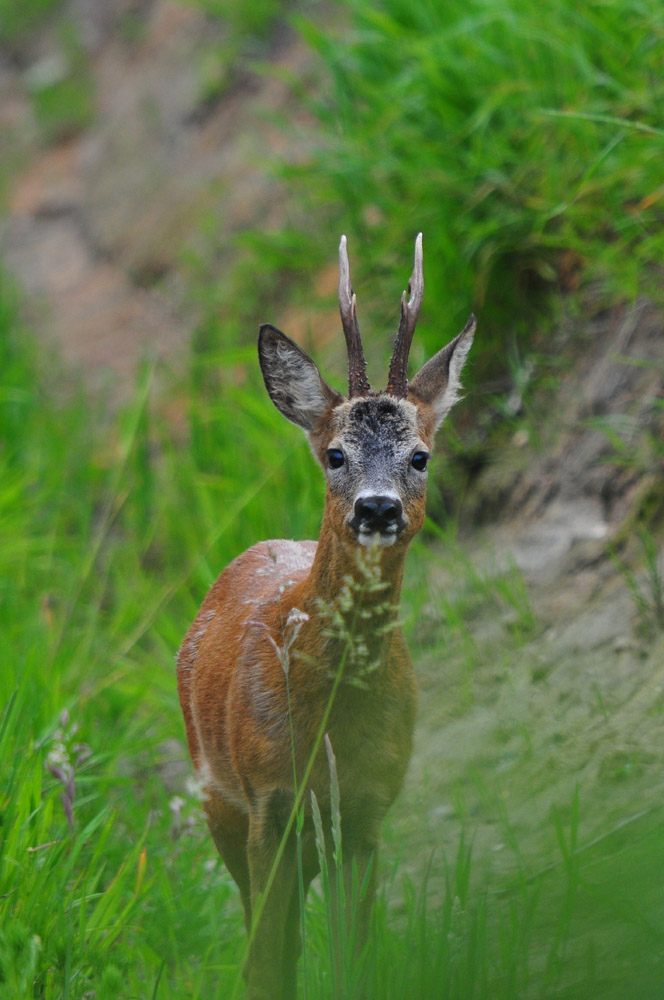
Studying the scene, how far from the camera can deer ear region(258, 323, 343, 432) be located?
335cm

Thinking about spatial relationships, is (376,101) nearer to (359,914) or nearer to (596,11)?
(596,11)

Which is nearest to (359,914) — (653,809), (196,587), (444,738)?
(653,809)

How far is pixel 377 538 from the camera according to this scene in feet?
9.39

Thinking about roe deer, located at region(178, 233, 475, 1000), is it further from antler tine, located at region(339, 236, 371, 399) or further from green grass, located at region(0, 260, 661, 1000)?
green grass, located at region(0, 260, 661, 1000)

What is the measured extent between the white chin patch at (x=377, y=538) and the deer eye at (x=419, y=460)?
0.29m

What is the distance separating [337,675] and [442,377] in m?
0.97

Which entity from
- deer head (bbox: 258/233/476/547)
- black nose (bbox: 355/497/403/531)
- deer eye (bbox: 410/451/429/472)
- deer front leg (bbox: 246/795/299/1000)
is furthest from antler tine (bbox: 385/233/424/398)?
deer front leg (bbox: 246/795/299/1000)

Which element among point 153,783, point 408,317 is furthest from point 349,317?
point 153,783

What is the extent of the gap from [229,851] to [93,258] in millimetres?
7703

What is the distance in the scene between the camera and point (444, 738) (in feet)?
14.6

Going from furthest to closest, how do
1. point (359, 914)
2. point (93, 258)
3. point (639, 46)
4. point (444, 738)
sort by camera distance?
point (93, 258), point (639, 46), point (444, 738), point (359, 914)

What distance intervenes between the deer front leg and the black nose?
703mm

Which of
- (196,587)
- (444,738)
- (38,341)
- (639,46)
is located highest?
(639,46)

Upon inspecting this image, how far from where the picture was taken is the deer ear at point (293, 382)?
3.35 metres
